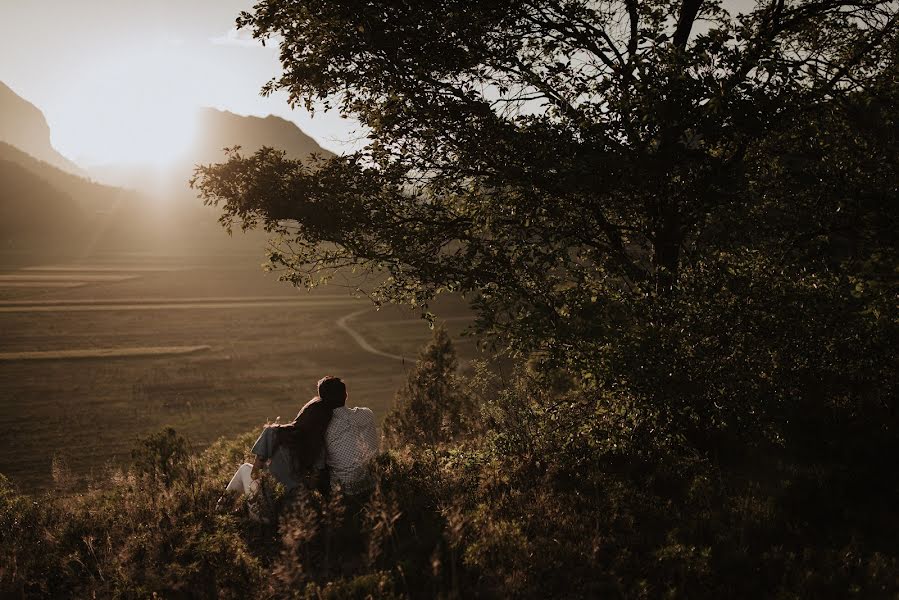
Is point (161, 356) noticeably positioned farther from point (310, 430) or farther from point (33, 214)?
point (33, 214)

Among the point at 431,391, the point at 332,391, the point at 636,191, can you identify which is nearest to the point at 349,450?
the point at 332,391

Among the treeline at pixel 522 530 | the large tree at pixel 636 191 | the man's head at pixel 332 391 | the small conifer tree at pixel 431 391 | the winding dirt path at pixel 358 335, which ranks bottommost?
the winding dirt path at pixel 358 335

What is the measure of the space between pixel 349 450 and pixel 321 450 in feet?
1.06

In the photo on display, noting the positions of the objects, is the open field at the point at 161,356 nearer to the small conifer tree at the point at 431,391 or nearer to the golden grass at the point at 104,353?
the golden grass at the point at 104,353

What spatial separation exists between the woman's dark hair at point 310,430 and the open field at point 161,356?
27063mm

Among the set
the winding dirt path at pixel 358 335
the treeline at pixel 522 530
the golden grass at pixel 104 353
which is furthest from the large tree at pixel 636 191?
the golden grass at pixel 104 353

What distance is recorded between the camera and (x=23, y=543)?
548cm

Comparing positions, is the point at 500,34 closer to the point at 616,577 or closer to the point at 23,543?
Answer: the point at 616,577

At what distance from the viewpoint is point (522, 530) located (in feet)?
16.0

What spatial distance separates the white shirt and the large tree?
189cm

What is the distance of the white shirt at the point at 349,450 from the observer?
619cm

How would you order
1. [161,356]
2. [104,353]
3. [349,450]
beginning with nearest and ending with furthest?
[349,450] < [104,353] < [161,356]

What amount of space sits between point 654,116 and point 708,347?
2279 millimetres

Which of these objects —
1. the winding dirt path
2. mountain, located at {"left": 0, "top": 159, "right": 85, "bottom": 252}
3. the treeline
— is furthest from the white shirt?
mountain, located at {"left": 0, "top": 159, "right": 85, "bottom": 252}
